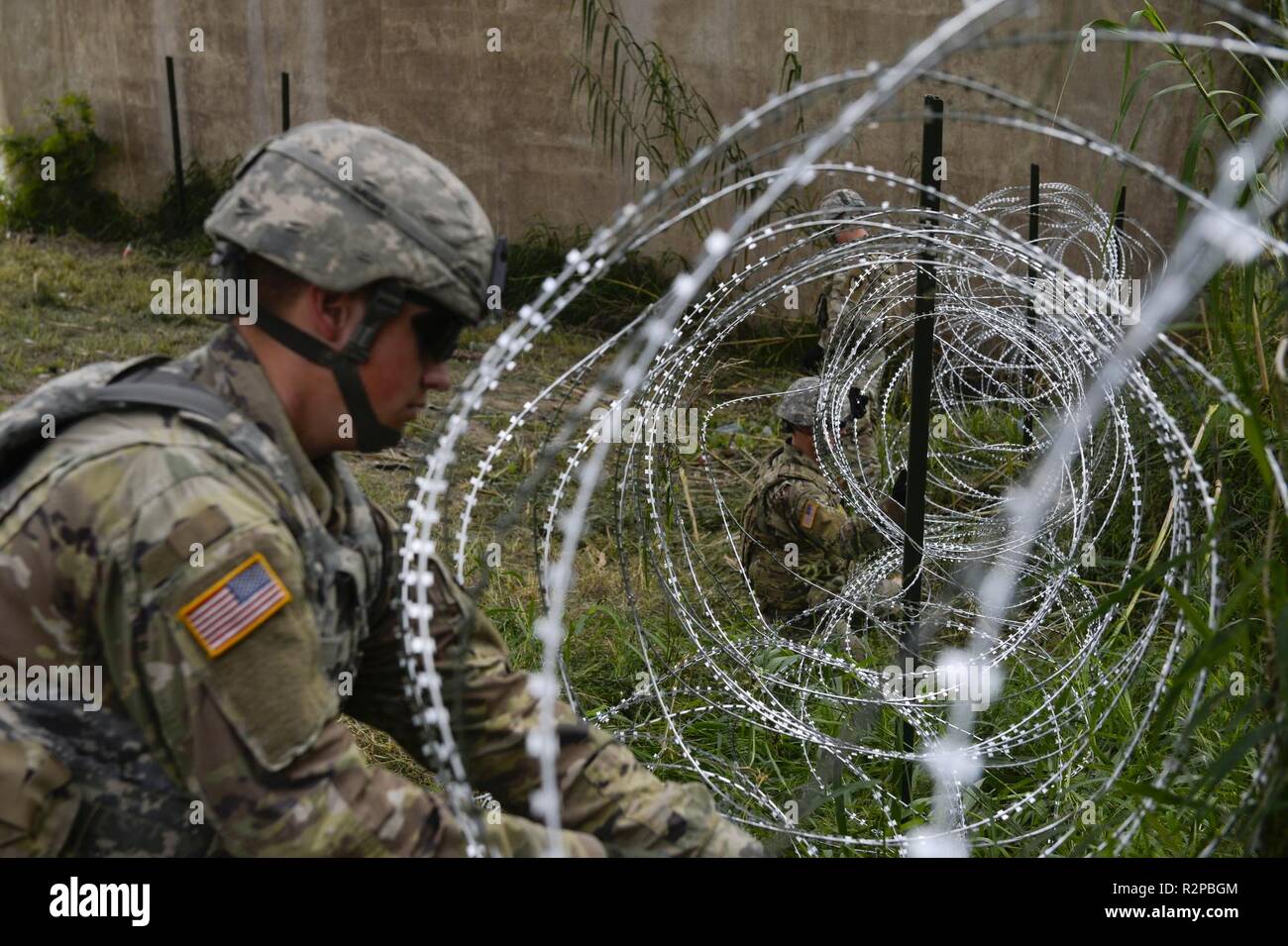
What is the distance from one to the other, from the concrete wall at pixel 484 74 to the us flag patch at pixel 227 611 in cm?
713

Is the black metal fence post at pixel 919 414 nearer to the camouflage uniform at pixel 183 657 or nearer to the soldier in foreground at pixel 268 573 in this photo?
the soldier in foreground at pixel 268 573

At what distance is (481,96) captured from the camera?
1066 cm

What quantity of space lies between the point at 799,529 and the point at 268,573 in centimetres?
373

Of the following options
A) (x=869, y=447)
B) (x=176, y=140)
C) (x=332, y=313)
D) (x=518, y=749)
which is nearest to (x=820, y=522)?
(x=869, y=447)

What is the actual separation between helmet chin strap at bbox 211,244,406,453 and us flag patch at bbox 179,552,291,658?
0.36 metres

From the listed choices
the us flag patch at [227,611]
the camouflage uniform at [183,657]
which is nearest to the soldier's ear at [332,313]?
the camouflage uniform at [183,657]

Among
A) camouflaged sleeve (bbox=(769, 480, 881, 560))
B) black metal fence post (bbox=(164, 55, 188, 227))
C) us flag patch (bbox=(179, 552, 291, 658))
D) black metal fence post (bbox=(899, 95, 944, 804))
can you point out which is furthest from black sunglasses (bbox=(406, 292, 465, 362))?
black metal fence post (bbox=(164, 55, 188, 227))

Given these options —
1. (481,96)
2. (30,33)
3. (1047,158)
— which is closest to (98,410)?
(1047,158)

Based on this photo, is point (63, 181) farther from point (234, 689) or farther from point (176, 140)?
point (234, 689)

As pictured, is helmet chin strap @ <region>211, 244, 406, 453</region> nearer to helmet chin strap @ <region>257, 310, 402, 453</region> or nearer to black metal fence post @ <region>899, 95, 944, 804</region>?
helmet chin strap @ <region>257, 310, 402, 453</region>

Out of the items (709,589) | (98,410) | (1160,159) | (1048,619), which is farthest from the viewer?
(1160,159)
